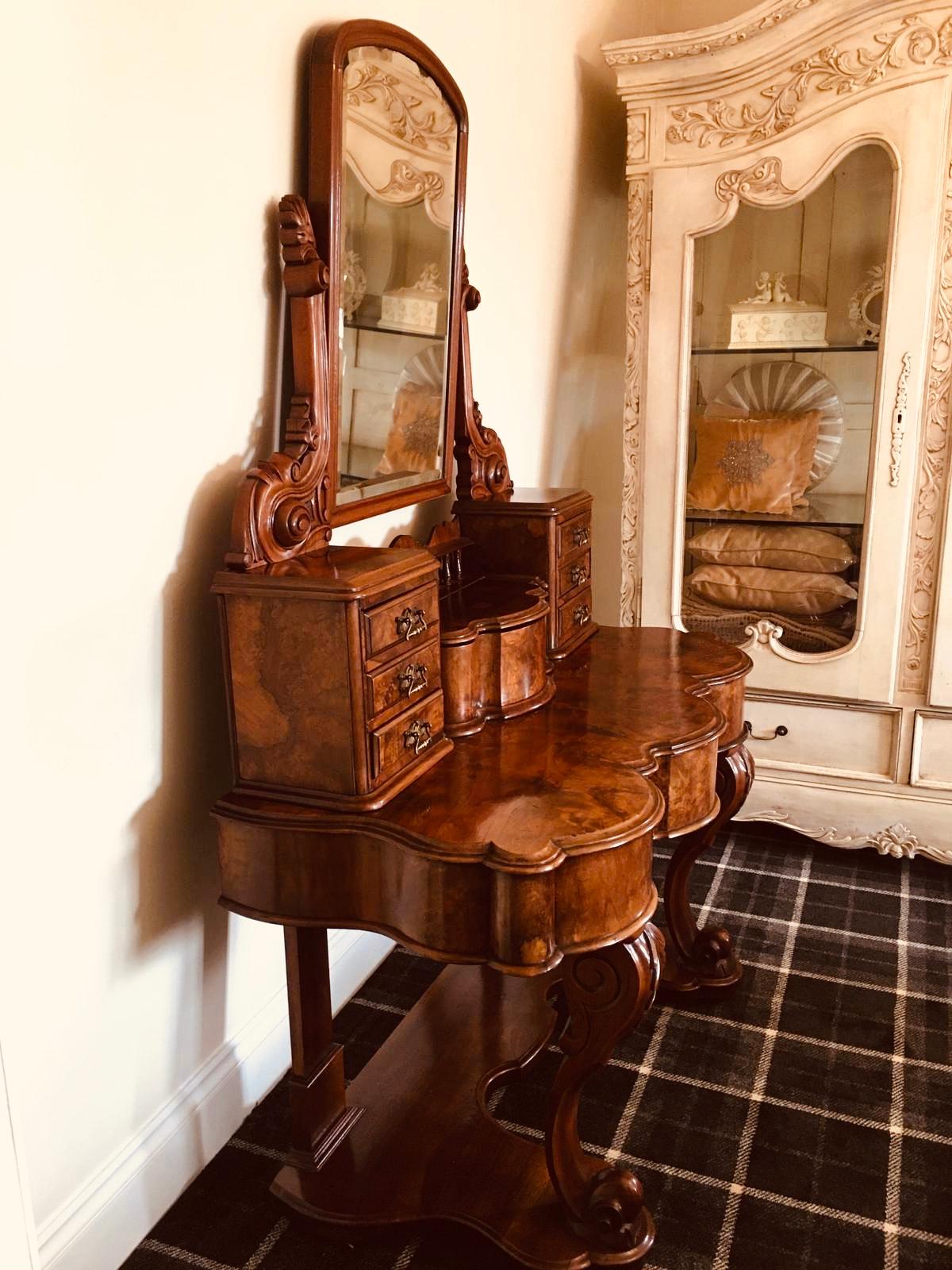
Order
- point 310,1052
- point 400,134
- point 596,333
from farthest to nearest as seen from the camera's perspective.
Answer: point 596,333 → point 400,134 → point 310,1052

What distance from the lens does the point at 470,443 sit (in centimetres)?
223

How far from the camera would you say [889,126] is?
8.02ft

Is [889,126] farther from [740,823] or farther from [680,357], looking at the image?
[740,823]

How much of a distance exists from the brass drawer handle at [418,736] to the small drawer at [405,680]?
38 mm

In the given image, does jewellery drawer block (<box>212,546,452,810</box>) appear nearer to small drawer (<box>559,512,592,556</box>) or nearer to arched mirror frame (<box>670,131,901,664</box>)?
small drawer (<box>559,512,592,556</box>)

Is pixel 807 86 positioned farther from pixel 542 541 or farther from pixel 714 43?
pixel 542 541

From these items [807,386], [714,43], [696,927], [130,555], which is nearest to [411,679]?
[130,555]

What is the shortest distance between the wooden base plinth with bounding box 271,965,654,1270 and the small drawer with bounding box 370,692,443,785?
28.0 inches

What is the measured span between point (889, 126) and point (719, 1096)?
227 centimetres

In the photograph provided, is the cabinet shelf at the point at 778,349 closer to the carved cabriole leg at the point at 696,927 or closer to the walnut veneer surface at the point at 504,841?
the carved cabriole leg at the point at 696,927

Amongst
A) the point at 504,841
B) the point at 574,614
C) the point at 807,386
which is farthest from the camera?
the point at 807,386

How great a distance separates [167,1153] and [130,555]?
3.23ft

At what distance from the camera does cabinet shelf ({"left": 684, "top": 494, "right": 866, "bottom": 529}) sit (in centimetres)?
271

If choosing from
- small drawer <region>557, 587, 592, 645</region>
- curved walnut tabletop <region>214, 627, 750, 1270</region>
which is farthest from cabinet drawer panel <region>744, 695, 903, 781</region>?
curved walnut tabletop <region>214, 627, 750, 1270</region>
